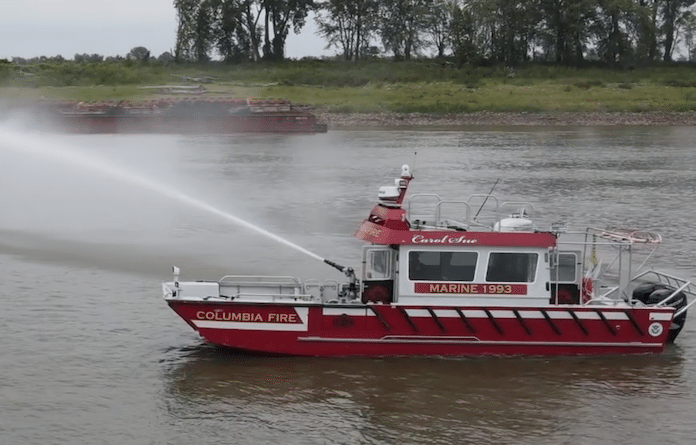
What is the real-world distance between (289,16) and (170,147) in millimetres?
48407

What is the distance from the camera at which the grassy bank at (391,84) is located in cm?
8831

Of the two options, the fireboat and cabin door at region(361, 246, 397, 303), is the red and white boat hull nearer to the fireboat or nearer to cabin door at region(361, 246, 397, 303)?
the fireboat

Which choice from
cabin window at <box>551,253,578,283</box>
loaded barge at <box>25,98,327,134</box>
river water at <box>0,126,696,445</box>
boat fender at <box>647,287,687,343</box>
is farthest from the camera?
loaded barge at <box>25,98,327,134</box>

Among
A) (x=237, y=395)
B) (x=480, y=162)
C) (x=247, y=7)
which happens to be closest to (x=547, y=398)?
(x=237, y=395)

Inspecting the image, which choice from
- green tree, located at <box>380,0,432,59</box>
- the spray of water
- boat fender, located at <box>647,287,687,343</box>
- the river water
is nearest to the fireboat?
the river water

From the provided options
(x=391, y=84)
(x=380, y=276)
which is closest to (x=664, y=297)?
(x=380, y=276)

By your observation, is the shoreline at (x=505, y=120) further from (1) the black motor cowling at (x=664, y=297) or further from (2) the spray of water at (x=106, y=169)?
(1) the black motor cowling at (x=664, y=297)

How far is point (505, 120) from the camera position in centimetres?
8544

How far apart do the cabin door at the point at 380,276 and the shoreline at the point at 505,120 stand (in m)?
62.7

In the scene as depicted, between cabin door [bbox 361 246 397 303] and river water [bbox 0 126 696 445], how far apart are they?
1184 mm

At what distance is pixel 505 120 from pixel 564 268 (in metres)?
65.1

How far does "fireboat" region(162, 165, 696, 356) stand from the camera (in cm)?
2050

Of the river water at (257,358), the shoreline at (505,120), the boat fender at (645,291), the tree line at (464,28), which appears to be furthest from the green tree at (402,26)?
the boat fender at (645,291)

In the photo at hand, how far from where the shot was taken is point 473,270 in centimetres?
2073
